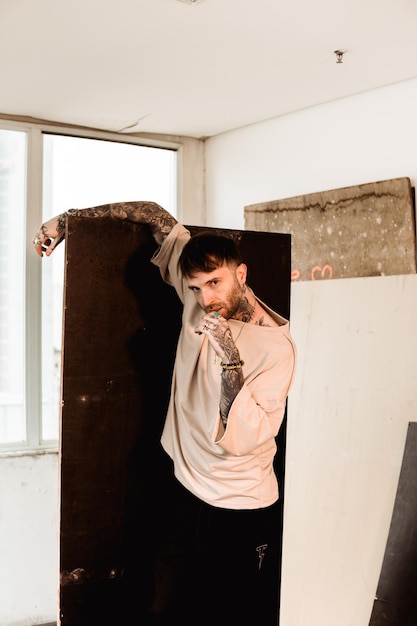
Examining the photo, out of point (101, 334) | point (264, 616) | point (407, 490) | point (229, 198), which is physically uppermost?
point (229, 198)

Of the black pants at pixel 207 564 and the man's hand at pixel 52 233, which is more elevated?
the man's hand at pixel 52 233

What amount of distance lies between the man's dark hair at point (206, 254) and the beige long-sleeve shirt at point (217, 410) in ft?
0.32

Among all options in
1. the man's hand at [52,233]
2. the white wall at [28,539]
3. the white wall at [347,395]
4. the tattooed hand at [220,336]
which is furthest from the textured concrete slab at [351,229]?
the white wall at [28,539]

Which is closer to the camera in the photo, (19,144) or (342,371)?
(342,371)

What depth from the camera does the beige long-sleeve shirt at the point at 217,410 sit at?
2.48 m

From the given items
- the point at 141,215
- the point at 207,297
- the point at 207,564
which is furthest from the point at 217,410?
the point at 141,215

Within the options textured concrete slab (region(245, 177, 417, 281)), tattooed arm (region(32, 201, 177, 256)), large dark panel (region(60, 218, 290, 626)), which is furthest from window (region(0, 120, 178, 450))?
large dark panel (region(60, 218, 290, 626))

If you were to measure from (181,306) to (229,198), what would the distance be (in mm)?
1977

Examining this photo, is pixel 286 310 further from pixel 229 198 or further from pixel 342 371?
pixel 229 198

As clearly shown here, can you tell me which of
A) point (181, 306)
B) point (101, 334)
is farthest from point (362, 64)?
point (101, 334)

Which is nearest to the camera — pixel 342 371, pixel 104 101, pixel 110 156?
pixel 342 371

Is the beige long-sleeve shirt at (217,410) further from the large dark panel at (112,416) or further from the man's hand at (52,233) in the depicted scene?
the man's hand at (52,233)

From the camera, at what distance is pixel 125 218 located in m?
2.62

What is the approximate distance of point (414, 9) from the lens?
108 inches
